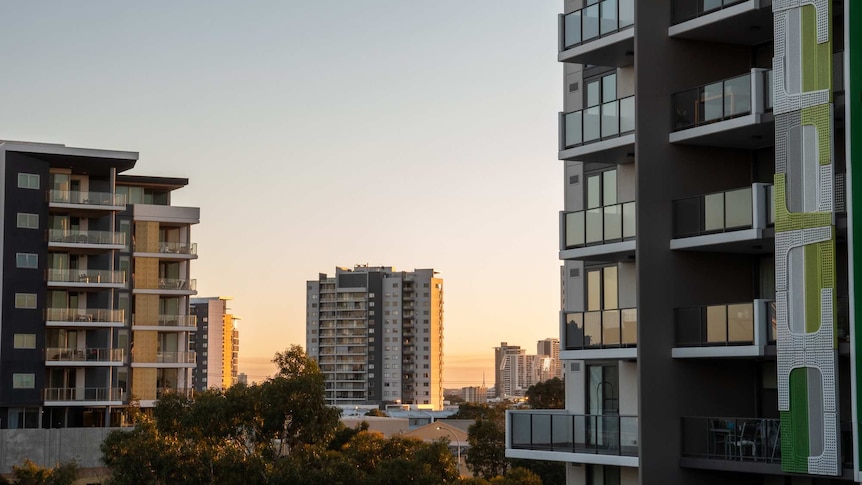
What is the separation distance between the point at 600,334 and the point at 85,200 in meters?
57.7

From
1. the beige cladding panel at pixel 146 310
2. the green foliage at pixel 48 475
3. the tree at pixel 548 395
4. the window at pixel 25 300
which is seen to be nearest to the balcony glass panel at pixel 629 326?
the green foliage at pixel 48 475

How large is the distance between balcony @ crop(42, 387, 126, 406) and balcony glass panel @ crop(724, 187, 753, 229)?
61.9 m

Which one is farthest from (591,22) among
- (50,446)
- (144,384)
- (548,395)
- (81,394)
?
(548,395)

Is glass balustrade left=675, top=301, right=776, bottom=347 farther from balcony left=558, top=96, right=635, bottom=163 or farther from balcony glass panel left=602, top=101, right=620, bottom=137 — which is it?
balcony glass panel left=602, top=101, right=620, bottom=137

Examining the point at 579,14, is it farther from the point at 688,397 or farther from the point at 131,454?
the point at 131,454

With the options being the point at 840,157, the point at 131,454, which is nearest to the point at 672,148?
the point at 840,157

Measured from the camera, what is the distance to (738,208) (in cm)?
2931

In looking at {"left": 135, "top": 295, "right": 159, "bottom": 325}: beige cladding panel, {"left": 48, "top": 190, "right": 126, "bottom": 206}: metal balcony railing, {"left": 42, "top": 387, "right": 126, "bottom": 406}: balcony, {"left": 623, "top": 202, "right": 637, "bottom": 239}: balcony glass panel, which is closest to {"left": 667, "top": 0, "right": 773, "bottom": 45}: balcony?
{"left": 623, "top": 202, "right": 637, "bottom": 239}: balcony glass panel

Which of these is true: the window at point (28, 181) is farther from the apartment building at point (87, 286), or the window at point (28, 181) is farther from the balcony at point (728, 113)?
the balcony at point (728, 113)

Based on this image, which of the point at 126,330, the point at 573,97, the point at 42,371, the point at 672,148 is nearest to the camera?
the point at 672,148

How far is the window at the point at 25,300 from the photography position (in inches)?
3187

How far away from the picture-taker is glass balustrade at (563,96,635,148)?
32688 mm

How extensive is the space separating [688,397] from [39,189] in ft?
198

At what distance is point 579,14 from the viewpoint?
1368 inches
